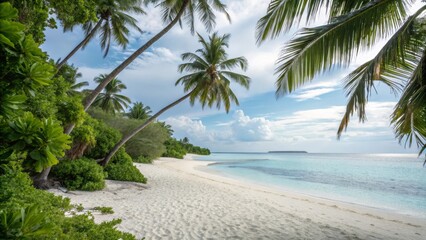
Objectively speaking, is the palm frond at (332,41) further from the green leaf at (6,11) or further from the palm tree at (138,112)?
the palm tree at (138,112)

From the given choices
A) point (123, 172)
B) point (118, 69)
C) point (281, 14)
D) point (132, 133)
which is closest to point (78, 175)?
point (123, 172)

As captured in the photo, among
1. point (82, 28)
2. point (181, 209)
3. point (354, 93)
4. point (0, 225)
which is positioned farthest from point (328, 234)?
point (82, 28)

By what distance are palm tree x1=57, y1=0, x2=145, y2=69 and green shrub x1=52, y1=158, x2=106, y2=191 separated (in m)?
4.36

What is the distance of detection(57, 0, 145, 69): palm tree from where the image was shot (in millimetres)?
11086

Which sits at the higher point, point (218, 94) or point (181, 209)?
point (218, 94)

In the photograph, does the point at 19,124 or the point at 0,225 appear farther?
the point at 19,124

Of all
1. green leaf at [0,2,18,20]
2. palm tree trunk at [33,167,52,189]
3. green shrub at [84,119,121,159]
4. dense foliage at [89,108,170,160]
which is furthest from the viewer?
dense foliage at [89,108,170,160]

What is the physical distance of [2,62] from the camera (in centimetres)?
158

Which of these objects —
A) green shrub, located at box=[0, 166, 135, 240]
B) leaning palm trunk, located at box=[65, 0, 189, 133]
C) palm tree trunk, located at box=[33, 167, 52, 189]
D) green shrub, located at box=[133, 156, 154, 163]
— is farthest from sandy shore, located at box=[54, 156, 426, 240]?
green shrub, located at box=[133, 156, 154, 163]

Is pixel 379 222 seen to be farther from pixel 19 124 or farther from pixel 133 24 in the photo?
pixel 133 24

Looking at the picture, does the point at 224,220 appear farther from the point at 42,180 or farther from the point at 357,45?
the point at 42,180

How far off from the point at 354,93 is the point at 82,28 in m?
13.9

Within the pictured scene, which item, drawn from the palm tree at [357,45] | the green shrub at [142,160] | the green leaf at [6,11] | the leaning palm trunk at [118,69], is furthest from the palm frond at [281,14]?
the green shrub at [142,160]

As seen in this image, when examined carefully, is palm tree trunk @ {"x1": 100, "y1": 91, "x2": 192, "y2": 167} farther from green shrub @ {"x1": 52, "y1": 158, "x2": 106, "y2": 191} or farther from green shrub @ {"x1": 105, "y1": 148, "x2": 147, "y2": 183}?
green shrub @ {"x1": 52, "y1": 158, "x2": 106, "y2": 191}
